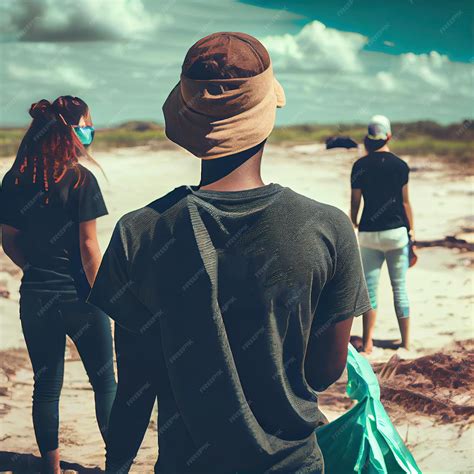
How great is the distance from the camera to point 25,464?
414 centimetres

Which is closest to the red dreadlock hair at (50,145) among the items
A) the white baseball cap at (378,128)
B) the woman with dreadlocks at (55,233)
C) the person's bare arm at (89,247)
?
the woman with dreadlocks at (55,233)

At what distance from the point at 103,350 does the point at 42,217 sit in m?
0.61

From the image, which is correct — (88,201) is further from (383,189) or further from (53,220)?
(383,189)

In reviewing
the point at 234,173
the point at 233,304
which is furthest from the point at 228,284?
the point at 234,173

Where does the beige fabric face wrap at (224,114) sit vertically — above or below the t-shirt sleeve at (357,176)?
above

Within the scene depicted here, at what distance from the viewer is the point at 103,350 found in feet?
11.0

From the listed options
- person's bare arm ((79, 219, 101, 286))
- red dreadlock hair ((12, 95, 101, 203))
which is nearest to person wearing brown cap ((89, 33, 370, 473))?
person's bare arm ((79, 219, 101, 286))

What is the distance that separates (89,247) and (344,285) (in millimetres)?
1768

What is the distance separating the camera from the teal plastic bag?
2412mm

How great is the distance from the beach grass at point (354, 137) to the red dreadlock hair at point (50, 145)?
16.8 m

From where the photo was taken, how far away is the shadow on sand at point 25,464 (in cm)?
408

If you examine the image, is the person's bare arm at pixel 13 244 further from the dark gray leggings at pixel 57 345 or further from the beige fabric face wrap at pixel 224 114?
the beige fabric face wrap at pixel 224 114

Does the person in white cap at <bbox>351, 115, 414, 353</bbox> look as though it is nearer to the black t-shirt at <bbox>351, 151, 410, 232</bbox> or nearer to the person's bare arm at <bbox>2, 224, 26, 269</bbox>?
the black t-shirt at <bbox>351, 151, 410, 232</bbox>

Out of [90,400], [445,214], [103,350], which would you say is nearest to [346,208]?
[445,214]
